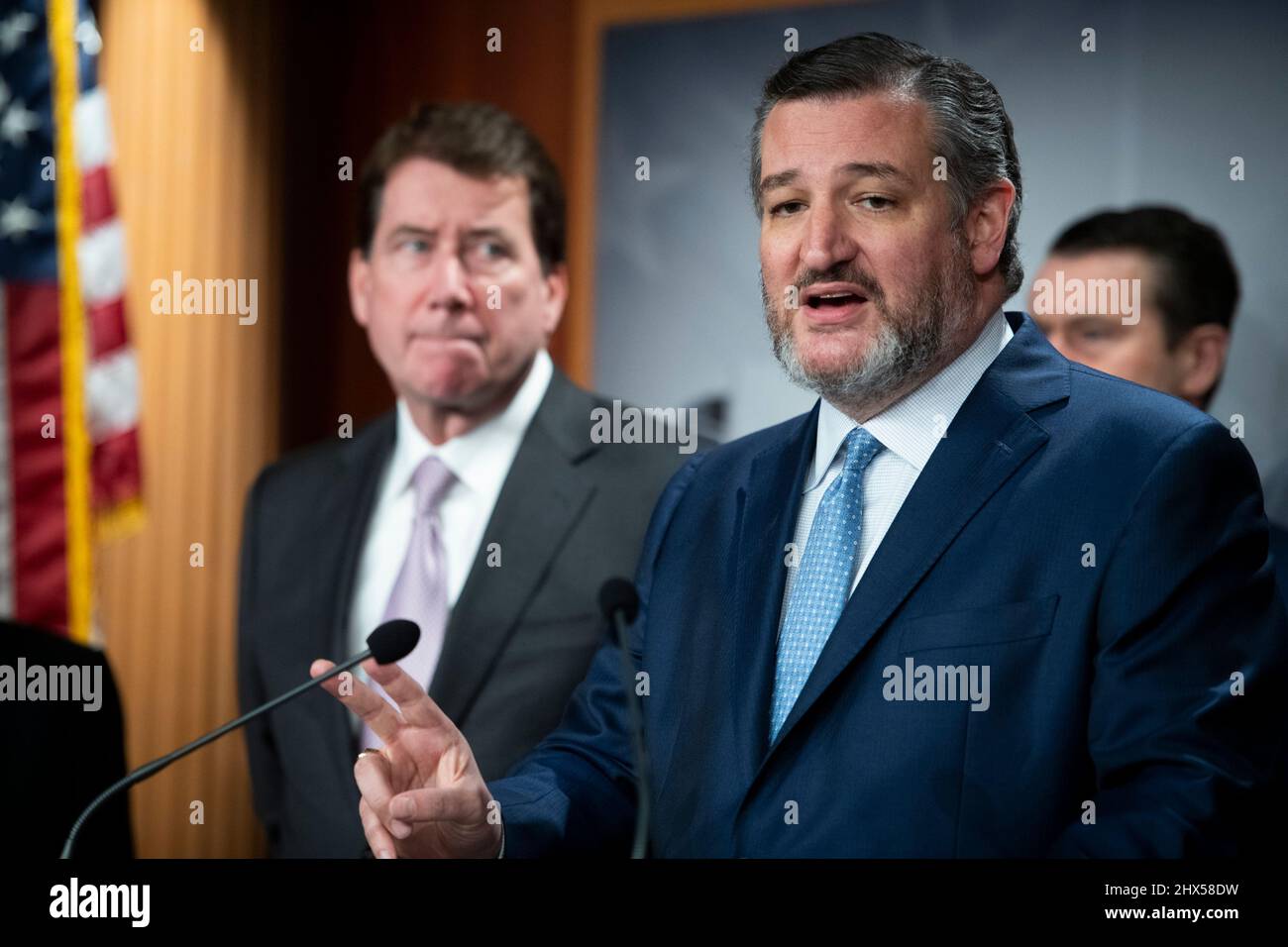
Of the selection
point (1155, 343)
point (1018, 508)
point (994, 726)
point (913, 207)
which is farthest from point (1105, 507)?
point (1155, 343)

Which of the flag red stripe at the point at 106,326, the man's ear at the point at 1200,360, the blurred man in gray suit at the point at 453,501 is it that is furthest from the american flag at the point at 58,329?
the man's ear at the point at 1200,360

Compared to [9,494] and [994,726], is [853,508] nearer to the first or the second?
[994,726]

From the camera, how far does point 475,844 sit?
67.9 inches

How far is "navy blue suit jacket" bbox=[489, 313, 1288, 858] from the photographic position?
1.50 meters

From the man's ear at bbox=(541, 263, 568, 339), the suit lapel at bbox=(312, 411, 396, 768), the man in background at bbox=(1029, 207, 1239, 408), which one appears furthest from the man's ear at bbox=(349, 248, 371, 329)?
the man in background at bbox=(1029, 207, 1239, 408)

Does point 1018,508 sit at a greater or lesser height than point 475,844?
greater

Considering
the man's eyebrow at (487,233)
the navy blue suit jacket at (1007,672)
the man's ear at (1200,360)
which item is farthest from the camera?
the man's ear at (1200,360)

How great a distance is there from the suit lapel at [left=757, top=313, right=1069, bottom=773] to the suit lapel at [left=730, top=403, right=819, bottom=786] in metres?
0.06

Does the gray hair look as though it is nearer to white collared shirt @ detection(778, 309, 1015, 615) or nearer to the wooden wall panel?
white collared shirt @ detection(778, 309, 1015, 615)

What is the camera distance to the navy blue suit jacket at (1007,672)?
4.92 feet

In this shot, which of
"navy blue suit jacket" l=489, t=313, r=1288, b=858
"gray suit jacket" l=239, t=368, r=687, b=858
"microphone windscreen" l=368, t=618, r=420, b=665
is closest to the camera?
"navy blue suit jacket" l=489, t=313, r=1288, b=858

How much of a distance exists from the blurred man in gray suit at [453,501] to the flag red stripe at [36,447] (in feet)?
2.31

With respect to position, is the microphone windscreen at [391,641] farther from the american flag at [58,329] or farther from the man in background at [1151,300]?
the american flag at [58,329]

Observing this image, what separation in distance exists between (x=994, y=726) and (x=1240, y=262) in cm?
129
